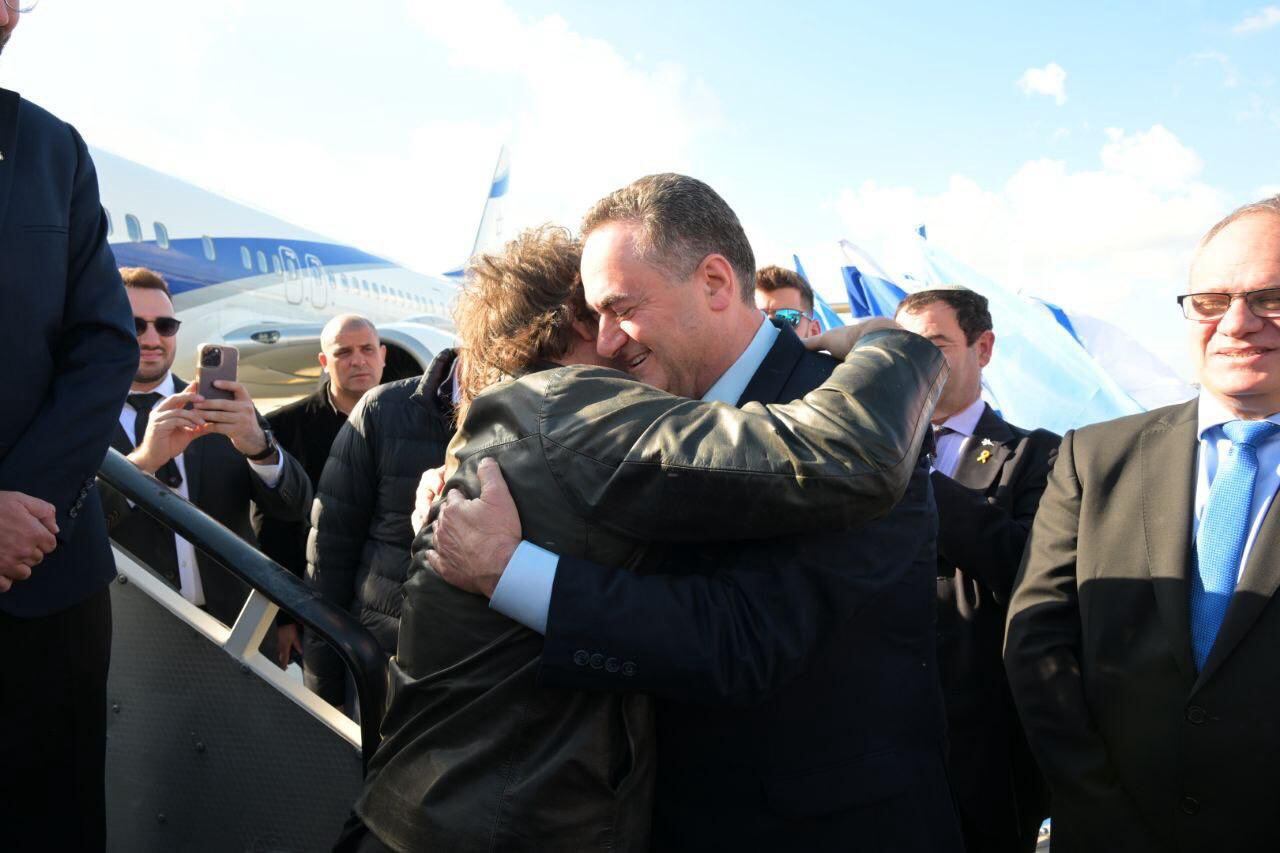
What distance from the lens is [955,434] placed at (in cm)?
306

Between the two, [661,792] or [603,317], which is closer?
[661,792]

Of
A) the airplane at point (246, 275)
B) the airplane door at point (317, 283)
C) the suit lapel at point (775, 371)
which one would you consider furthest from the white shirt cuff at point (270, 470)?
the airplane door at point (317, 283)

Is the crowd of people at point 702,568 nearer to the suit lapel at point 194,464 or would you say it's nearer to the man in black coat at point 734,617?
the man in black coat at point 734,617

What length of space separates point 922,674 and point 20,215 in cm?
181

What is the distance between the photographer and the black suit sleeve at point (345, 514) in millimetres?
3020

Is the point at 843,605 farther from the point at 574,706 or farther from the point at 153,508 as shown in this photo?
the point at 153,508

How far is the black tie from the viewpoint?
10.2ft

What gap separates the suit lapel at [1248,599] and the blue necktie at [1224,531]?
0.04 m

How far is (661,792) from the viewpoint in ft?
4.83

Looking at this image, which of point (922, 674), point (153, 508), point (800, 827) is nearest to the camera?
point (800, 827)

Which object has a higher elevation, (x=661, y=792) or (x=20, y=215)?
(x=20, y=215)

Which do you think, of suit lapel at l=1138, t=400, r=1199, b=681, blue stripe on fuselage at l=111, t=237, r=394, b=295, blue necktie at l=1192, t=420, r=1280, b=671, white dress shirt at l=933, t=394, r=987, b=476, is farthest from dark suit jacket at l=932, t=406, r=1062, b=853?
blue stripe on fuselage at l=111, t=237, r=394, b=295

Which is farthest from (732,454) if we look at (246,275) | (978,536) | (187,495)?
(246,275)

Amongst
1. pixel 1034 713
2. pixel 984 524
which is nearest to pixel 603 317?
pixel 1034 713
